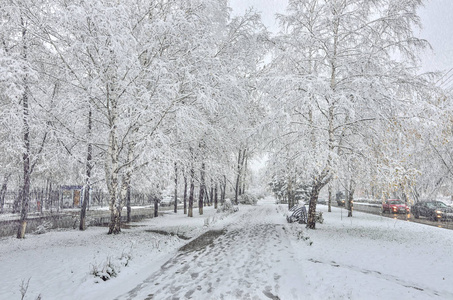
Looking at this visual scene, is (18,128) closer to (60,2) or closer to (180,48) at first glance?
(60,2)

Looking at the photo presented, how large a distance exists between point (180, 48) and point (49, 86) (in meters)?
6.75

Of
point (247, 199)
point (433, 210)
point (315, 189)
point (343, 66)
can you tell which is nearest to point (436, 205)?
point (433, 210)

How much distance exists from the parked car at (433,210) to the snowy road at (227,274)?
15663 mm

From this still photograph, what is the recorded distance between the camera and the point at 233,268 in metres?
6.31

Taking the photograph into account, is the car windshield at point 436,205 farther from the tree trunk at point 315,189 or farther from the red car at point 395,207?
the tree trunk at point 315,189

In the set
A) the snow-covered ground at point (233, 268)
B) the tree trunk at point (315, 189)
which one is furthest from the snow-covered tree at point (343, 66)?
the snow-covered ground at point (233, 268)

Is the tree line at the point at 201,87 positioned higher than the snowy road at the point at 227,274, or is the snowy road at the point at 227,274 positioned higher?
the tree line at the point at 201,87

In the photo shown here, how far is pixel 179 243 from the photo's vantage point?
31.3 feet

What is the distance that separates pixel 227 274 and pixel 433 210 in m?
19.7

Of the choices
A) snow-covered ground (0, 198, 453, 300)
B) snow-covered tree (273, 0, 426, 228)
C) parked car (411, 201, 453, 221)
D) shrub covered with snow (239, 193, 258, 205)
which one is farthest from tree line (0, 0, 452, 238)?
shrub covered with snow (239, 193, 258, 205)

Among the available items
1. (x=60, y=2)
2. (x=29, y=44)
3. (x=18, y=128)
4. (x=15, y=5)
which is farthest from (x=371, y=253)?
(x=29, y=44)

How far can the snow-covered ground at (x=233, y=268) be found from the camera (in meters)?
4.91

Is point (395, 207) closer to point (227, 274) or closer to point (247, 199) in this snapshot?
point (247, 199)

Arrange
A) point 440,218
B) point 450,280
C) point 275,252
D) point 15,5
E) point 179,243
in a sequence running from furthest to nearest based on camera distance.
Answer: point 440,218, point 179,243, point 275,252, point 15,5, point 450,280
